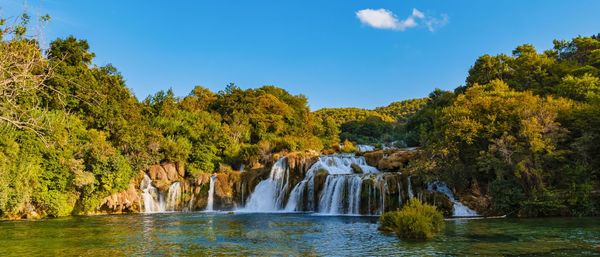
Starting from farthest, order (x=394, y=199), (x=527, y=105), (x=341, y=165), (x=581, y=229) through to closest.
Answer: (x=341, y=165) < (x=394, y=199) < (x=527, y=105) < (x=581, y=229)

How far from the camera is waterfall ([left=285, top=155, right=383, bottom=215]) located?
30016 mm

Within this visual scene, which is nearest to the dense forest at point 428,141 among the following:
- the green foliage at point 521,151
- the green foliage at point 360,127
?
the green foliage at point 521,151

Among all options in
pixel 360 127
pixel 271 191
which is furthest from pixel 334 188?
pixel 360 127

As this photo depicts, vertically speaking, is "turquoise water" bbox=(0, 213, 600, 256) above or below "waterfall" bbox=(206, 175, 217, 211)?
below

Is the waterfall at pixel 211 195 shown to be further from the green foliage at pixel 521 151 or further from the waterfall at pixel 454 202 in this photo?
the waterfall at pixel 454 202

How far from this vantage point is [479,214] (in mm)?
26953

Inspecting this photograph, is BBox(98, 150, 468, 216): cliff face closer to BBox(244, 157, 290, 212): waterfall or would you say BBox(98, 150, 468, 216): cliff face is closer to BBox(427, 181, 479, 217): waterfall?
BBox(244, 157, 290, 212): waterfall

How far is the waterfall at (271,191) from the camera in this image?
36.3 meters

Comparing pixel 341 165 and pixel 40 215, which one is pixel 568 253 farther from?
pixel 40 215

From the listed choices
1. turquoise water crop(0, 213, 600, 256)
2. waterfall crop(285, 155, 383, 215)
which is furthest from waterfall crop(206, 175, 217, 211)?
turquoise water crop(0, 213, 600, 256)

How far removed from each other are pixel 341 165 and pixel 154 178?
15.8 m

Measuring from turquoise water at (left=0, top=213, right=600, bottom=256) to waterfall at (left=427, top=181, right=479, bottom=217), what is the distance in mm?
5114

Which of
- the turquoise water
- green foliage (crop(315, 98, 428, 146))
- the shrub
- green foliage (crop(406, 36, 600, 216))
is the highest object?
green foliage (crop(315, 98, 428, 146))

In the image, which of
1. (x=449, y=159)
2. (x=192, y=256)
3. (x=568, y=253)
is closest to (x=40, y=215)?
(x=192, y=256)
